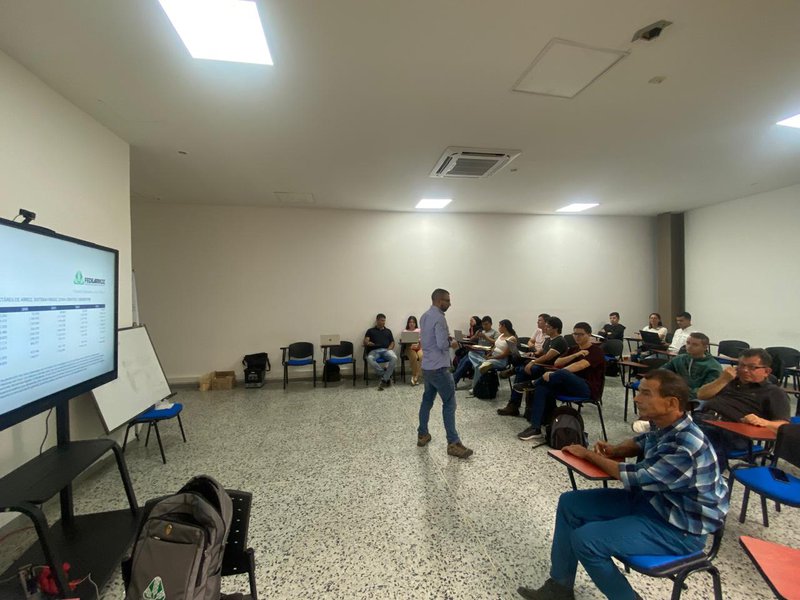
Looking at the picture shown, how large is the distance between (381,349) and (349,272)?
1.62 meters

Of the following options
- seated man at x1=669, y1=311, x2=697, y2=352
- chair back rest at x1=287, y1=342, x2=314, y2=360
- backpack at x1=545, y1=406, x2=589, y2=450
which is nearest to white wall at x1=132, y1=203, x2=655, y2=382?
chair back rest at x1=287, y1=342, x2=314, y2=360

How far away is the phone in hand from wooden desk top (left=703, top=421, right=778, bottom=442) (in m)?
0.19

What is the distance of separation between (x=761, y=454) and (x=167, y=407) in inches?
203

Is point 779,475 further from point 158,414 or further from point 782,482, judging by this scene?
point 158,414

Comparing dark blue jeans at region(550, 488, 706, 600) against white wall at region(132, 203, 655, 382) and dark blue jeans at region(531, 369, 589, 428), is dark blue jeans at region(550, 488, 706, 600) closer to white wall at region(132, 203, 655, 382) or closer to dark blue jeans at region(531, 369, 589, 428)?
dark blue jeans at region(531, 369, 589, 428)

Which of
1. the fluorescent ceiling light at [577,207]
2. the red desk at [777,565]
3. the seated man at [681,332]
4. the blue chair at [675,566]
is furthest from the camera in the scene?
the fluorescent ceiling light at [577,207]

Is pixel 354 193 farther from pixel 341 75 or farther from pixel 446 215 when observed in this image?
pixel 341 75

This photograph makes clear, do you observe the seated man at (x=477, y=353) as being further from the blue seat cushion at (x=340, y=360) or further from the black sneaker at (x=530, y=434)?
the blue seat cushion at (x=340, y=360)

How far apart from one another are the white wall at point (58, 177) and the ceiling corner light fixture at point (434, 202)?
4.12 m

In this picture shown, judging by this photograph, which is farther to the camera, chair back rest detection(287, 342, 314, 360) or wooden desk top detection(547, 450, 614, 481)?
chair back rest detection(287, 342, 314, 360)

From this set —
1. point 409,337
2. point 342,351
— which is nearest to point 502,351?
point 409,337

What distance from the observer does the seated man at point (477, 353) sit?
5.40 metres

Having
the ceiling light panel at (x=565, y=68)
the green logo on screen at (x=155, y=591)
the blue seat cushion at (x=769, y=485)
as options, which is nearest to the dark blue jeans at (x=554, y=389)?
the blue seat cushion at (x=769, y=485)

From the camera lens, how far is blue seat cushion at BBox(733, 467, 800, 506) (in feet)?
6.25
